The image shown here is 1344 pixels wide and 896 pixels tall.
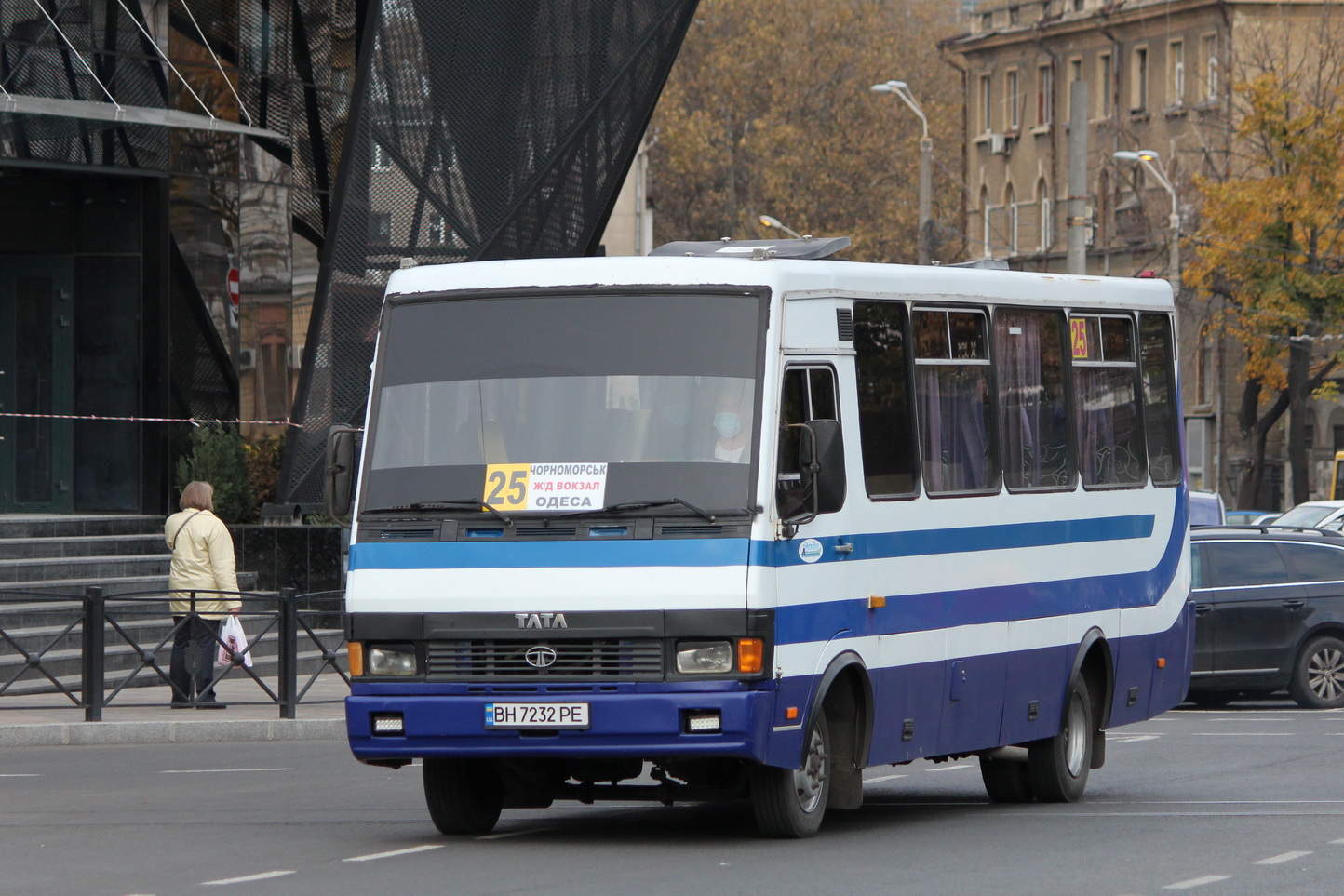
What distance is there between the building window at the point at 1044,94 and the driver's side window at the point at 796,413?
71033mm

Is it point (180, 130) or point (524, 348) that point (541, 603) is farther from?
point (180, 130)

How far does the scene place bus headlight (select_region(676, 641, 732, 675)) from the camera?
1072cm

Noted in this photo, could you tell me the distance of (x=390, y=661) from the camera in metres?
11.1

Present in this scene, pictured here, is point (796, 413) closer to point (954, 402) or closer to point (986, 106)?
point (954, 402)

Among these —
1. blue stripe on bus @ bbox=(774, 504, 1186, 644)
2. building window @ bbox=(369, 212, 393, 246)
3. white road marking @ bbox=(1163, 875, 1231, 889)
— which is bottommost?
white road marking @ bbox=(1163, 875, 1231, 889)

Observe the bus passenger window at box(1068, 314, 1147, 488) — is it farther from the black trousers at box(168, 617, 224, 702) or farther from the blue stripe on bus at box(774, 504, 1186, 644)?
the black trousers at box(168, 617, 224, 702)

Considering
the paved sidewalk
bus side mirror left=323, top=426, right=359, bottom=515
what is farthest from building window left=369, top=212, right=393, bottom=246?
bus side mirror left=323, top=426, right=359, bottom=515

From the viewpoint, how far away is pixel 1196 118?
7169 centimetres

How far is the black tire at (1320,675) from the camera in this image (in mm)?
22125

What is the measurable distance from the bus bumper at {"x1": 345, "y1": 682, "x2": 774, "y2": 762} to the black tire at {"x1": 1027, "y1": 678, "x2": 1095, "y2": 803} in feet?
11.4

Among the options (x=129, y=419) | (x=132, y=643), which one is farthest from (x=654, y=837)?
(x=129, y=419)

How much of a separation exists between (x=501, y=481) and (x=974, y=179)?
77.1m

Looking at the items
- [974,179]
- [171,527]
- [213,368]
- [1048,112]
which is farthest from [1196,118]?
[171,527]

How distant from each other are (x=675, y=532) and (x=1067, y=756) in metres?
4.03
